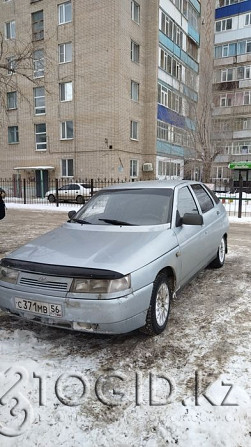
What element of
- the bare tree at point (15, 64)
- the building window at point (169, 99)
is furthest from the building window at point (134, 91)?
the bare tree at point (15, 64)

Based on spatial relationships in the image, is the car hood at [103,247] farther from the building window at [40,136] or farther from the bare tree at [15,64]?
the building window at [40,136]

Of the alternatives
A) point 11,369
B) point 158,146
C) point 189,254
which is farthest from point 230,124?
point 11,369

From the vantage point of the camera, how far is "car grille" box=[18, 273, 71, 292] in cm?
292

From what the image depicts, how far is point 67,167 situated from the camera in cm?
2527

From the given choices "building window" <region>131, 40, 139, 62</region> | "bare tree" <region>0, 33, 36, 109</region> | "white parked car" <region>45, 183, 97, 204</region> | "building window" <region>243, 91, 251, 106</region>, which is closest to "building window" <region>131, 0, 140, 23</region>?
"building window" <region>131, 40, 139, 62</region>

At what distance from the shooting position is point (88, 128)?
23797mm

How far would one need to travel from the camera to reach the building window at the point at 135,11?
77.7 feet

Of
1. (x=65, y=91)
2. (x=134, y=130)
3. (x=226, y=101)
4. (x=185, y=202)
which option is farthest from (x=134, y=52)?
(x=185, y=202)

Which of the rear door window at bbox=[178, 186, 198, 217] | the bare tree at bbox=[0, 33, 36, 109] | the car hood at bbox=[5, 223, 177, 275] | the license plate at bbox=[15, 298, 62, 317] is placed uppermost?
the bare tree at bbox=[0, 33, 36, 109]

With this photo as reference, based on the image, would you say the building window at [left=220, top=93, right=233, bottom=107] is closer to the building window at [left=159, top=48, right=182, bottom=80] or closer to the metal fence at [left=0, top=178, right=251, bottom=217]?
the building window at [left=159, top=48, right=182, bottom=80]

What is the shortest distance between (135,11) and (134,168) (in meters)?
11.0

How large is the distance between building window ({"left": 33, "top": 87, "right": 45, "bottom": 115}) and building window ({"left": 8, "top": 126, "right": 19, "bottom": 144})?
8.66 ft

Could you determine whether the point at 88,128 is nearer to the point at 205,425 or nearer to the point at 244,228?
the point at 244,228

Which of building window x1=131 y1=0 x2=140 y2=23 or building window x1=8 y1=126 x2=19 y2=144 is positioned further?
building window x1=8 y1=126 x2=19 y2=144
